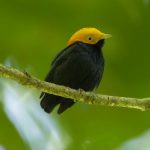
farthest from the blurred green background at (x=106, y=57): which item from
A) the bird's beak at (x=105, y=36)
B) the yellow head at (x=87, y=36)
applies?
the yellow head at (x=87, y=36)

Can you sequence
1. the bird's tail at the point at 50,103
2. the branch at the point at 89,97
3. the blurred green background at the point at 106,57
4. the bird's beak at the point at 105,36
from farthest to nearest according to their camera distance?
the bird's tail at the point at 50,103, the bird's beak at the point at 105,36, the blurred green background at the point at 106,57, the branch at the point at 89,97

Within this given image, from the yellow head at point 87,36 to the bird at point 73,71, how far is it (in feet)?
0.09

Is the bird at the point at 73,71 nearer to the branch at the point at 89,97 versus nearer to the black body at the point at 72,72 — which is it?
the black body at the point at 72,72

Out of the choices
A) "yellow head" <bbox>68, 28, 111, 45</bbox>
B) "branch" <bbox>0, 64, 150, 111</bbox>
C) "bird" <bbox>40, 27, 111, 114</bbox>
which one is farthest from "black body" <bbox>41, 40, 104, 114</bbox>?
"branch" <bbox>0, 64, 150, 111</bbox>

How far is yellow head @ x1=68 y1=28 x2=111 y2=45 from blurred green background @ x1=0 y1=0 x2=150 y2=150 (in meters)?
0.27

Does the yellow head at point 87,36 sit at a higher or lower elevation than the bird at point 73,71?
higher

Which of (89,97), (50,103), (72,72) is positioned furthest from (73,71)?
(89,97)

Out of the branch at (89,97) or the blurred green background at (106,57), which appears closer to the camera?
the branch at (89,97)

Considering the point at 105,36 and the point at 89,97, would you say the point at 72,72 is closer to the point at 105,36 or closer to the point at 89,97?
the point at 105,36

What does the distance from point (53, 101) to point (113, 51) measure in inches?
16.7

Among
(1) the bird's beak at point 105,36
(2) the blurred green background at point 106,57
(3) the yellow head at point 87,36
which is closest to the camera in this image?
(2) the blurred green background at point 106,57

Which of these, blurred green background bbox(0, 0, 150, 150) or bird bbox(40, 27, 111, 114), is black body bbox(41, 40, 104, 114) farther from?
blurred green background bbox(0, 0, 150, 150)

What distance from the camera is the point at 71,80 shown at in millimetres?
2408

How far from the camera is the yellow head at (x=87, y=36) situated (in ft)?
8.28
